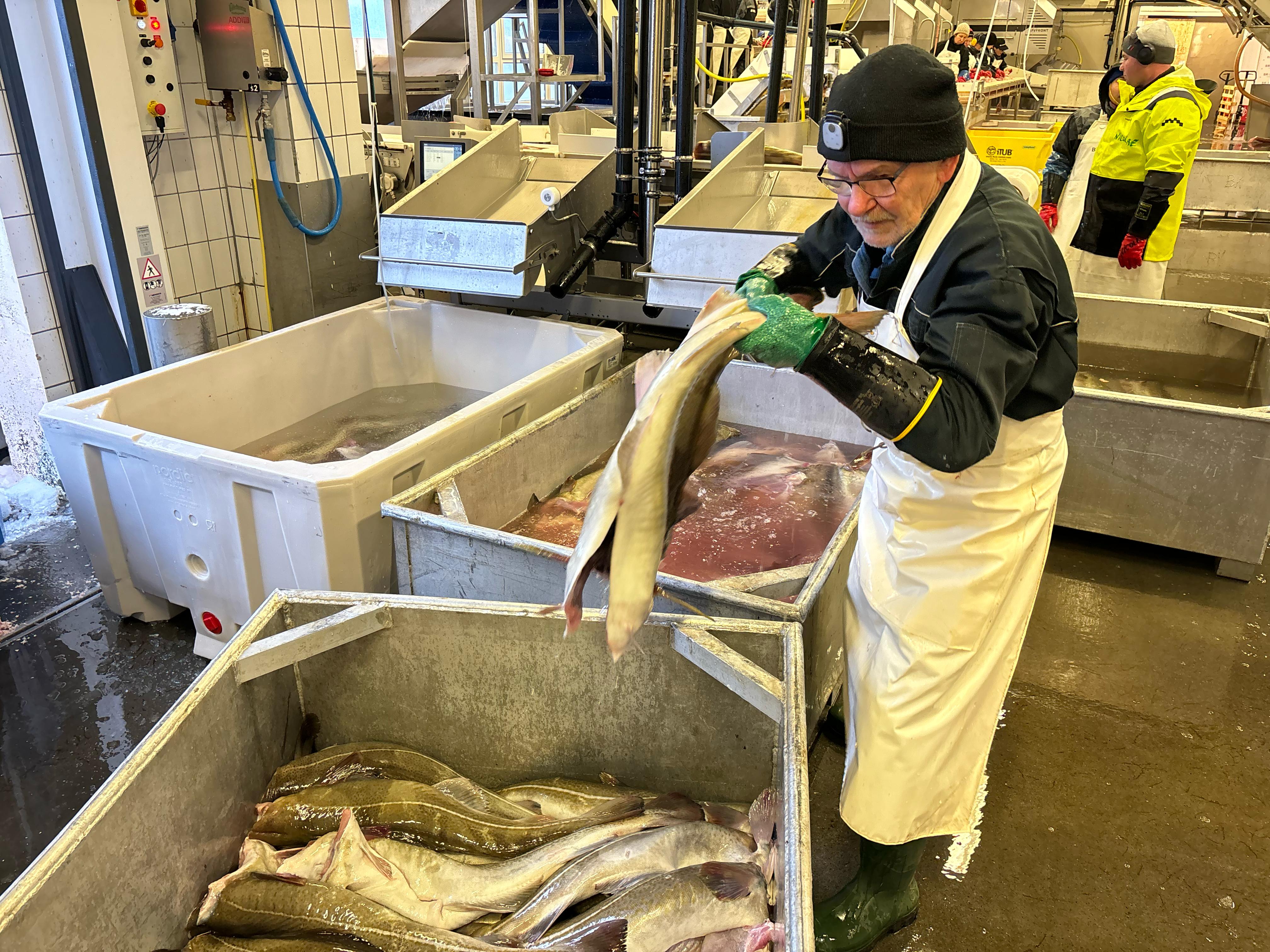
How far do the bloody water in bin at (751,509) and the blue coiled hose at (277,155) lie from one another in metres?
2.36

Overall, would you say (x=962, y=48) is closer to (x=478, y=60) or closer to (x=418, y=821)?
(x=478, y=60)

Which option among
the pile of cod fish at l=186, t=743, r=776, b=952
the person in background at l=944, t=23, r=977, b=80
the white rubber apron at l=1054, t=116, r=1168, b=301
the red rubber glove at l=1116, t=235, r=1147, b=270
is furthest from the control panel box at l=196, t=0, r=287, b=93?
the person in background at l=944, t=23, r=977, b=80

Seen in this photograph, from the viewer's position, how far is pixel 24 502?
3947mm

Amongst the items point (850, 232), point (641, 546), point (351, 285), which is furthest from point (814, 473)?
point (351, 285)

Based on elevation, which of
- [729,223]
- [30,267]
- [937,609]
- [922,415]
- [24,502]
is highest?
[922,415]

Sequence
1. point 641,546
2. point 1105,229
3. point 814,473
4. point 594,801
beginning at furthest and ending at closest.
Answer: point 1105,229 < point 814,473 < point 594,801 < point 641,546

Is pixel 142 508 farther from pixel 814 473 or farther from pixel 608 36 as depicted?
pixel 608 36

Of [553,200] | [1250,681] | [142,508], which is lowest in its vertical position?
[1250,681]

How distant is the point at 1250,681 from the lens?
9.52ft

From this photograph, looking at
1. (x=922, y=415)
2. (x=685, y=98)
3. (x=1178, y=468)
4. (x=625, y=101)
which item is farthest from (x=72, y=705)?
(x=1178, y=468)

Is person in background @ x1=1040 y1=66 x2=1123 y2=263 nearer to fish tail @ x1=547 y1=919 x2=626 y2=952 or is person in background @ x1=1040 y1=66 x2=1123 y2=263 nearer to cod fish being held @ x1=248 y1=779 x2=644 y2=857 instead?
cod fish being held @ x1=248 y1=779 x2=644 y2=857

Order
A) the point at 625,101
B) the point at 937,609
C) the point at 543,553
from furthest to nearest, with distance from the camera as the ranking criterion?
the point at 625,101 → the point at 543,553 → the point at 937,609

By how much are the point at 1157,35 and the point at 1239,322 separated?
1.44m

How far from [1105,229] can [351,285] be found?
13.5 ft
